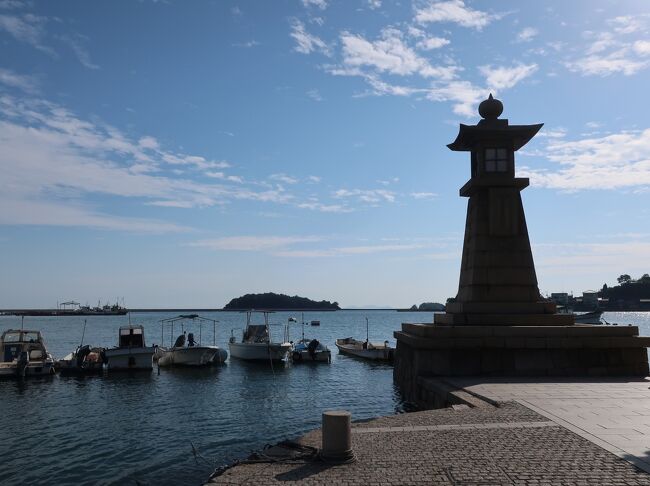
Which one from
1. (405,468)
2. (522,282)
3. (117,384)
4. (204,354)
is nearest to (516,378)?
(522,282)

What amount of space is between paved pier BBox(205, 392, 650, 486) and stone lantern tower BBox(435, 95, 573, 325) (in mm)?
9119

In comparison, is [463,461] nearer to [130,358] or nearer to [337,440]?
[337,440]

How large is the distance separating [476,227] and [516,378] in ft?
19.9

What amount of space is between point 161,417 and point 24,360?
16.1 meters

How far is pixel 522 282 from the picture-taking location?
20.5 m

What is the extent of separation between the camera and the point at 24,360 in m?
32.9

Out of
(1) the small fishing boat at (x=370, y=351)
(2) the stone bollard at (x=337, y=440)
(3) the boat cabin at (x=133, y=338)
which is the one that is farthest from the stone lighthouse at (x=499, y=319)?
(3) the boat cabin at (x=133, y=338)

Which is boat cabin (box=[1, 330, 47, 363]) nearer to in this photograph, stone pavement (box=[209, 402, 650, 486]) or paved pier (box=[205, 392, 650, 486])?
paved pier (box=[205, 392, 650, 486])

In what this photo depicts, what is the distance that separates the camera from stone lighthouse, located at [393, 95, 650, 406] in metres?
18.2

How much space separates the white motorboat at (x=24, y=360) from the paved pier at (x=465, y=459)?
28.6 metres

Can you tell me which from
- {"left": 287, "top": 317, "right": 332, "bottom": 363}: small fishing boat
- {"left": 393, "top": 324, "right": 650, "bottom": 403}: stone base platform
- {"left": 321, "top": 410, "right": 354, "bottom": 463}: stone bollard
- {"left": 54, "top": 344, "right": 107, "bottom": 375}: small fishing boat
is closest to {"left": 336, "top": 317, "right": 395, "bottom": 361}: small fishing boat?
{"left": 287, "top": 317, "right": 332, "bottom": 363}: small fishing boat

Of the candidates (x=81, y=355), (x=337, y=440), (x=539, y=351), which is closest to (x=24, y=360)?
(x=81, y=355)

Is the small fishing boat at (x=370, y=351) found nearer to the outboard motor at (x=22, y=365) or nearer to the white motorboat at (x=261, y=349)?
the white motorboat at (x=261, y=349)

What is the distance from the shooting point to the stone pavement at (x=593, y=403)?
30.8 feet
